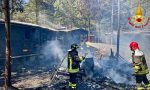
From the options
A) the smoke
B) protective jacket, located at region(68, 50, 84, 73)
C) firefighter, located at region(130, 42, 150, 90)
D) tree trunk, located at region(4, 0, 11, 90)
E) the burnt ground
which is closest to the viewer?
firefighter, located at region(130, 42, 150, 90)

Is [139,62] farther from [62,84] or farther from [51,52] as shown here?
[51,52]

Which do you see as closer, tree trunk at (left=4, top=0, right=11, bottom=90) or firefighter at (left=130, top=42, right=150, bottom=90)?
firefighter at (left=130, top=42, right=150, bottom=90)

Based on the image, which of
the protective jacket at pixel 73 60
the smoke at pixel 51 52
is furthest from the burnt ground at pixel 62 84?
the smoke at pixel 51 52

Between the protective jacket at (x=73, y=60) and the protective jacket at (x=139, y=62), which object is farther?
the protective jacket at (x=73, y=60)

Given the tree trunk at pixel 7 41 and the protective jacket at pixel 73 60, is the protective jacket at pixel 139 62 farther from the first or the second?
the tree trunk at pixel 7 41

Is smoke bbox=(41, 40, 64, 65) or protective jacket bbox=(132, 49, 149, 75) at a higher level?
protective jacket bbox=(132, 49, 149, 75)

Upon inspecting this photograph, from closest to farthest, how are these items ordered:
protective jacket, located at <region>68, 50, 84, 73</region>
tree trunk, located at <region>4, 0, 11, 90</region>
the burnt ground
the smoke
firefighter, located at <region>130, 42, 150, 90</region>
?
firefighter, located at <region>130, 42, 150, 90</region>
protective jacket, located at <region>68, 50, 84, 73</region>
tree trunk, located at <region>4, 0, 11, 90</region>
the burnt ground
the smoke

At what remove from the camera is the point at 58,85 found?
1389 cm

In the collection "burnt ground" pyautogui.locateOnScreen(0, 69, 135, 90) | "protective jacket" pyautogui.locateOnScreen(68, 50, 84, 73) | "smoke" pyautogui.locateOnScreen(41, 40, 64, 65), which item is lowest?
"burnt ground" pyautogui.locateOnScreen(0, 69, 135, 90)

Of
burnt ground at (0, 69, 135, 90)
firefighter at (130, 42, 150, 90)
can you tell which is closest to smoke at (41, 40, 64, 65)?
burnt ground at (0, 69, 135, 90)

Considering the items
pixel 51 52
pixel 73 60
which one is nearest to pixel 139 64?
pixel 73 60

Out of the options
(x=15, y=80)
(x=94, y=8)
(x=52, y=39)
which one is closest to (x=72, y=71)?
(x=15, y=80)

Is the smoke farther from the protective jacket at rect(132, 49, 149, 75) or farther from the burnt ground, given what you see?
the protective jacket at rect(132, 49, 149, 75)

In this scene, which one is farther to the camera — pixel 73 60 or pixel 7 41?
pixel 7 41
